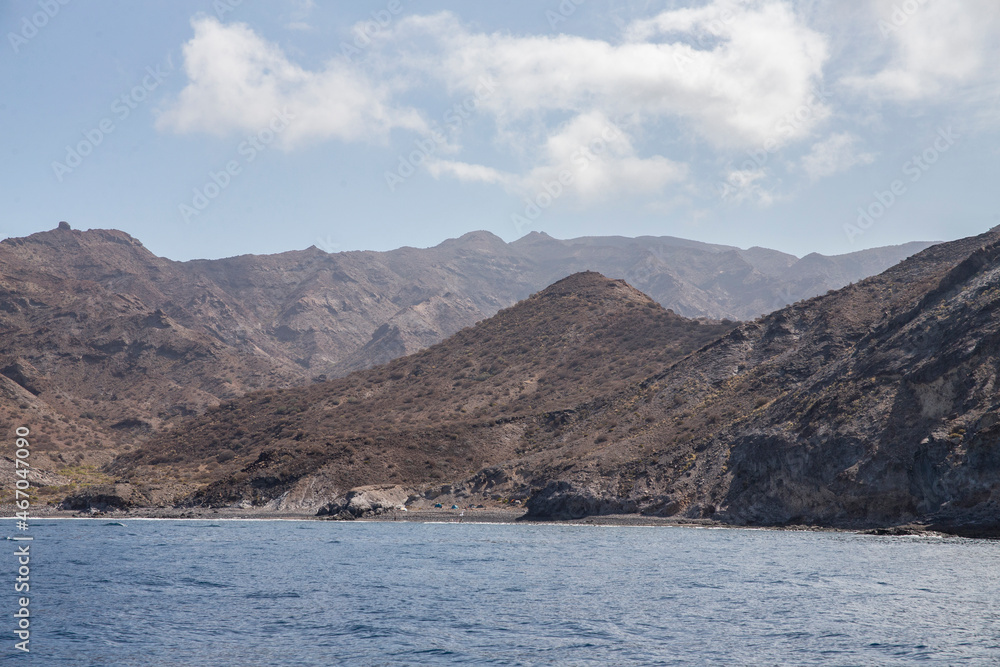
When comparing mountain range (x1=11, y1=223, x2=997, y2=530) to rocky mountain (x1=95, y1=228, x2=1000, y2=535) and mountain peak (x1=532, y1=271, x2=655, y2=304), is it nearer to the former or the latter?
rocky mountain (x1=95, y1=228, x2=1000, y2=535)

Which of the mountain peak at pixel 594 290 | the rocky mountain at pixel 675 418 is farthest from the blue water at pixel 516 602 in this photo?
the mountain peak at pixel 594 290

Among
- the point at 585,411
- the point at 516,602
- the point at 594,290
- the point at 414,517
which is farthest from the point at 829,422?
the point at 594,290

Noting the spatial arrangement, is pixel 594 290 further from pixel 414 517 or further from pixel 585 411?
pixel 414 517

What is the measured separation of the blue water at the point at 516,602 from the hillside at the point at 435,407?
41769 millimetres

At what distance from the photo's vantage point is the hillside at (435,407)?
9988 centimetres

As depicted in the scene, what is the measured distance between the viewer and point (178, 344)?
182m

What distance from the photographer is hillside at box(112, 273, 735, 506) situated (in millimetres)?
99875

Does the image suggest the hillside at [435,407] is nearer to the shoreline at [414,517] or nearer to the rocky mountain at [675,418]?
the rocky mountain at [675,418]

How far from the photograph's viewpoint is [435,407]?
125 meters

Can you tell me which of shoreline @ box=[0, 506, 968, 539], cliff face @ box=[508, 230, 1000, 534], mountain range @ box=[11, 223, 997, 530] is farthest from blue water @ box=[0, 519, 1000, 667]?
shoreline @ box=[0, 506, 968, 539]

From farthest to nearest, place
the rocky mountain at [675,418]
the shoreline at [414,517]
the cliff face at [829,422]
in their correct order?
1. the shoreline at [414,517]
2. the rocky mountain at [675,418]
3. the cliff face at [829,422]

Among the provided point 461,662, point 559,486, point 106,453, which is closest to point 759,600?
point 461,662

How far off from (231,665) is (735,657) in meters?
15.0

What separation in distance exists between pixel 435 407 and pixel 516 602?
9205 centimetres
